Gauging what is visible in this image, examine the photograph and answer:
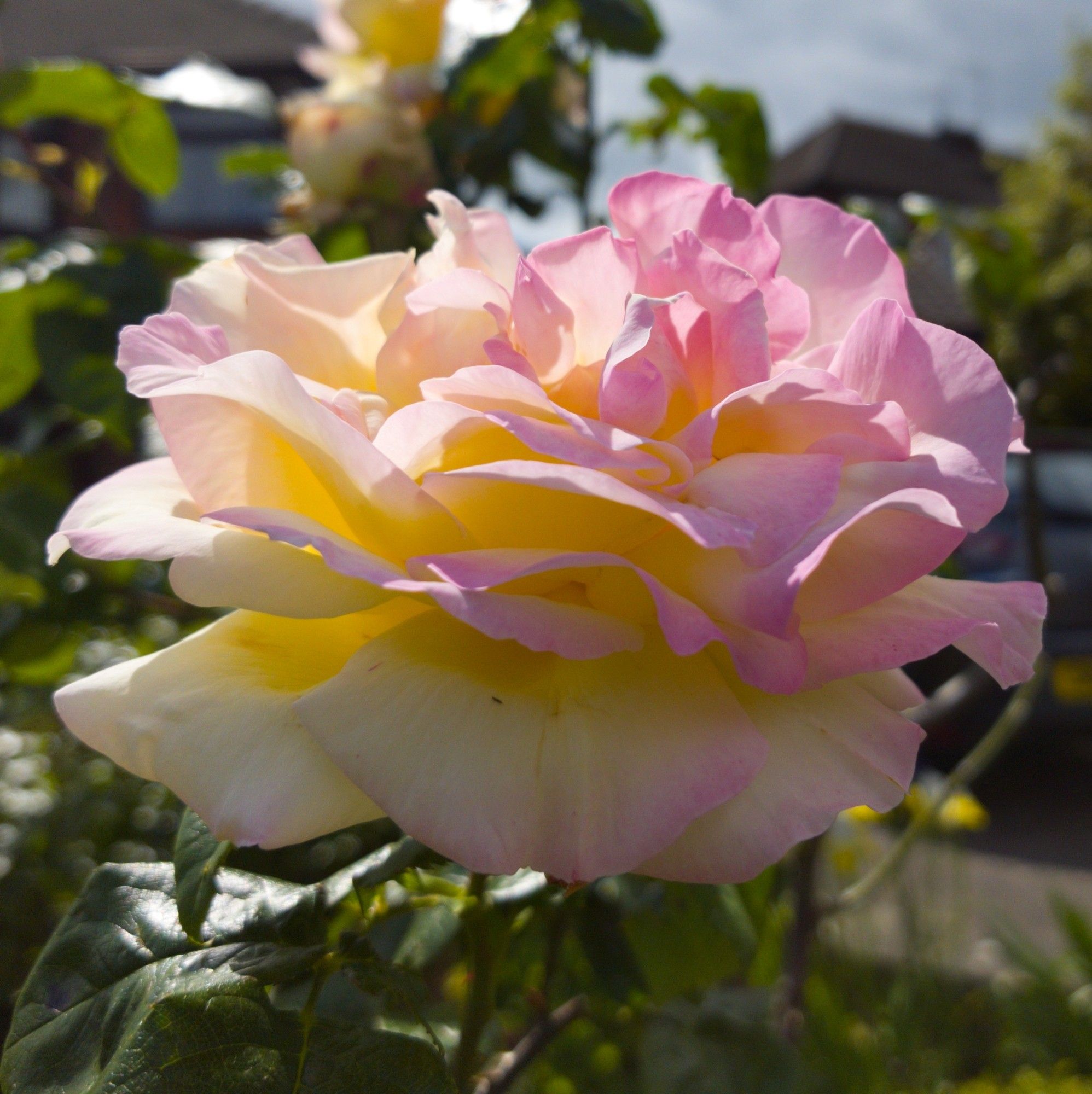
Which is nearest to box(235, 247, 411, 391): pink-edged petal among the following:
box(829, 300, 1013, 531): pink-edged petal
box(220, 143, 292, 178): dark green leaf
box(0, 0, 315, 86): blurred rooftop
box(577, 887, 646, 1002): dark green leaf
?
box(829, 300, 1013, 531): pink-edged petal

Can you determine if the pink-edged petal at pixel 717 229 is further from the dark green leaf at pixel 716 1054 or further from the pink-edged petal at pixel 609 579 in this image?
the dark green leaf at pixel 716 1054

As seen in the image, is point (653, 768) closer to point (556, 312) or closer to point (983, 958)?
point (556, 312)

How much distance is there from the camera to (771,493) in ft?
1.08

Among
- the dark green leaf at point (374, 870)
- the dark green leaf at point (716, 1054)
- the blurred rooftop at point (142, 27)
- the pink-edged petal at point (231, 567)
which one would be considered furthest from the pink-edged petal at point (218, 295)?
the blurred rooftop at point (142, 27)

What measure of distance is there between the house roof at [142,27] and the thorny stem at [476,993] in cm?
1003

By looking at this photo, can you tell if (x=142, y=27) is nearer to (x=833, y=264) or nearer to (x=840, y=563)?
(x=833, y=264)

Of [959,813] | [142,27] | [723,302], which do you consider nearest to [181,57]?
[959,813]

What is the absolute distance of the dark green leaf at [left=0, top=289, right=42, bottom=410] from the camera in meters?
0.89

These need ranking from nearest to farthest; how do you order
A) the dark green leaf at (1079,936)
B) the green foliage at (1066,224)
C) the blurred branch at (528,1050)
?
the blurred branch at (528,1050) → the dark green leaf at (1079,936) → the green foliage at (1066,224)

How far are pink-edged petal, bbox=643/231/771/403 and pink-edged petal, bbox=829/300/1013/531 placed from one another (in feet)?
0.13

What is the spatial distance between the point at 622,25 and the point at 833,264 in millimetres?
590

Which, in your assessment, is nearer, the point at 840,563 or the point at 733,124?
the point at 840,563

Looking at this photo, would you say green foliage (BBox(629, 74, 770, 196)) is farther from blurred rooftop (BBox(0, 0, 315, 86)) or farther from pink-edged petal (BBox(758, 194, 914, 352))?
blurred rooftop (BBox(0, 0, 315, 86))

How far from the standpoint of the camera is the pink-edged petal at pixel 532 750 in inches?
11.8
